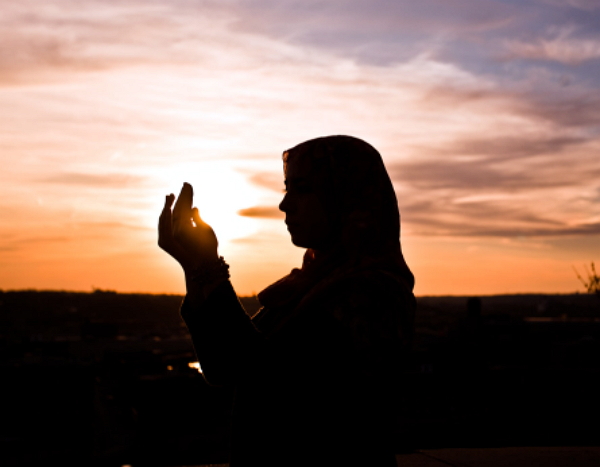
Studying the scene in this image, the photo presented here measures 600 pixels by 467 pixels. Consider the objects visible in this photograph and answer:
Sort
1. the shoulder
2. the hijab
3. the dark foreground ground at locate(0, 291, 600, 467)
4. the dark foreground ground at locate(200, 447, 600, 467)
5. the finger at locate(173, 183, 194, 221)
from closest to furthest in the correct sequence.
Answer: the shoulder → the finger at locate(173, 183, 194, 221) → the hijab → the dark foreground ground at locate(200, 447, 600, 467) → the dark foreground ground at locate(0, 291, 600, 467)

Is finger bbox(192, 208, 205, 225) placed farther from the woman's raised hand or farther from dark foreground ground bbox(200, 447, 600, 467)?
dark foreground ground bbox(200, 447, 600, 467)

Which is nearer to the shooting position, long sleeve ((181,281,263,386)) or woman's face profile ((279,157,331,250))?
long sleeve ((181,281,263,386))

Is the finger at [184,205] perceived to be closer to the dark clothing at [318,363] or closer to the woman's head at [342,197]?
the dark clothing at [318,363]

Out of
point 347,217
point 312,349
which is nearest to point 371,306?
point 312,349

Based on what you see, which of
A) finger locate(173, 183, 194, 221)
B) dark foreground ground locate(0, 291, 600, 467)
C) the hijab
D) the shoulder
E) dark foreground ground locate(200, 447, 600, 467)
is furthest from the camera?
dark foreground ground locate(0, 291, 600, 467)

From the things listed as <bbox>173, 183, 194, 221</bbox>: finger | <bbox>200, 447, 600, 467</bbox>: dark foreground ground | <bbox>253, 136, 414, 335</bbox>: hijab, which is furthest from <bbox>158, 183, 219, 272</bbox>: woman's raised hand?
<bbox>200, 447, 600, 467</bbox>: dark foreground ground

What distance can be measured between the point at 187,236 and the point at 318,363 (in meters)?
0.63

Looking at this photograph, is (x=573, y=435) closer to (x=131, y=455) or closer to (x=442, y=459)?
(x=131, y=455)

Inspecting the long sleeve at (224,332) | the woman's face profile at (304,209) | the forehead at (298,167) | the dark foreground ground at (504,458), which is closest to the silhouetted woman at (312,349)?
the long sleeve at (224,332)

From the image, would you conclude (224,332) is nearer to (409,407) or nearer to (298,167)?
(298,167)

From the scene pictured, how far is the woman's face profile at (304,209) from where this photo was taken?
2.78 meters

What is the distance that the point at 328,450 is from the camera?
2498mm

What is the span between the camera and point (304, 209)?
110 inches

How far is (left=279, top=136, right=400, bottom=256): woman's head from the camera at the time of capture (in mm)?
2699
